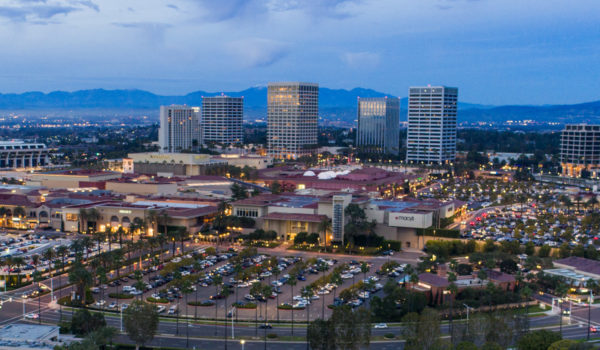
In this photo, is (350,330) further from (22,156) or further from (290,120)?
(290,120)

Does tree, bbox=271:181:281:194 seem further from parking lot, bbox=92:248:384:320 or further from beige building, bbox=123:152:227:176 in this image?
parking lot, bbox=92:248:384:320

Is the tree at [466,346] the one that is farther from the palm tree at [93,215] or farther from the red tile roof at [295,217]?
the palm tree at [93,215]

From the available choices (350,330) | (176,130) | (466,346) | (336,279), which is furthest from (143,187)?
(176,130)

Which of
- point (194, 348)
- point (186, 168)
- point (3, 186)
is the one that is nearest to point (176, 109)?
point (186, 168)

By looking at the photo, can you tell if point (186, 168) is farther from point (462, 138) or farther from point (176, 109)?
point (462, 138)

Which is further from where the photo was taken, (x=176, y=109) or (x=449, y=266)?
(x=176, y=109)

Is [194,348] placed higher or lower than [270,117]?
lower

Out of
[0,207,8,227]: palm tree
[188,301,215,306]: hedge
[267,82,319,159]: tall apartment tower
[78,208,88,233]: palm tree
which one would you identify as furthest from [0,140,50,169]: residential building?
[188,301,215,306]: hedge
